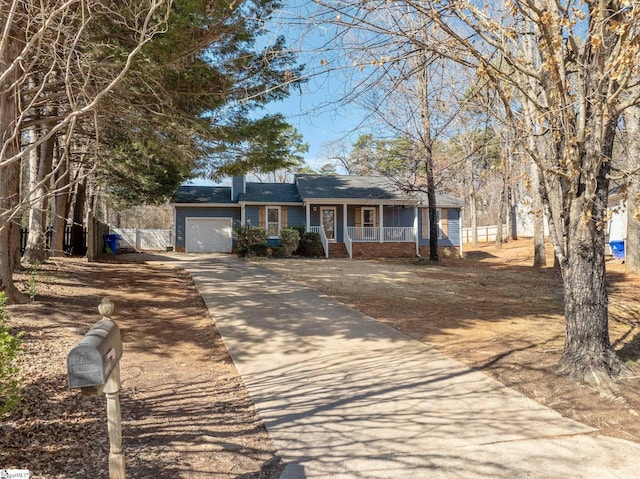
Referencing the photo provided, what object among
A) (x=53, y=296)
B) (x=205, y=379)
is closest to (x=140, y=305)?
(x=53, y=296)

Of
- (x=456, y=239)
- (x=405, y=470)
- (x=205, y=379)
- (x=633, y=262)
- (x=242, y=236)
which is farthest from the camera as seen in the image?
(x=456, y=239)

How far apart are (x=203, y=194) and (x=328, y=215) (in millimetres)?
7362

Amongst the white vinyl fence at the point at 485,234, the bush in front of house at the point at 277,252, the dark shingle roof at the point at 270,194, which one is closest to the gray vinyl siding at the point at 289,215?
the dark shingle roof at the point at 270,194

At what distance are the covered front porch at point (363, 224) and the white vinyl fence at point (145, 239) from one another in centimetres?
1025

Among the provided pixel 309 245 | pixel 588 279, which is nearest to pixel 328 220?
pixel 309 245

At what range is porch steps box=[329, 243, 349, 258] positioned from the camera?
2140 centimetres

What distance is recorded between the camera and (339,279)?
12203 millimetres

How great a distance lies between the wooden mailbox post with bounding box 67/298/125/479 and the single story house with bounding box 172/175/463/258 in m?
19.1

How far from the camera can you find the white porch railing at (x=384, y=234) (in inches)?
867

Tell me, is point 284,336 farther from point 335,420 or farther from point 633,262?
point 633,262

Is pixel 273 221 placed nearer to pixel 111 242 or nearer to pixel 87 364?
pixel 111 242

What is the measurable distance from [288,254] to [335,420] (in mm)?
16813

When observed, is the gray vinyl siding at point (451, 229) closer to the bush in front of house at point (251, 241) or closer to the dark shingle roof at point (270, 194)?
the dark shingle roof at point (270, 194)

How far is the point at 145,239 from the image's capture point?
27.4 metres
